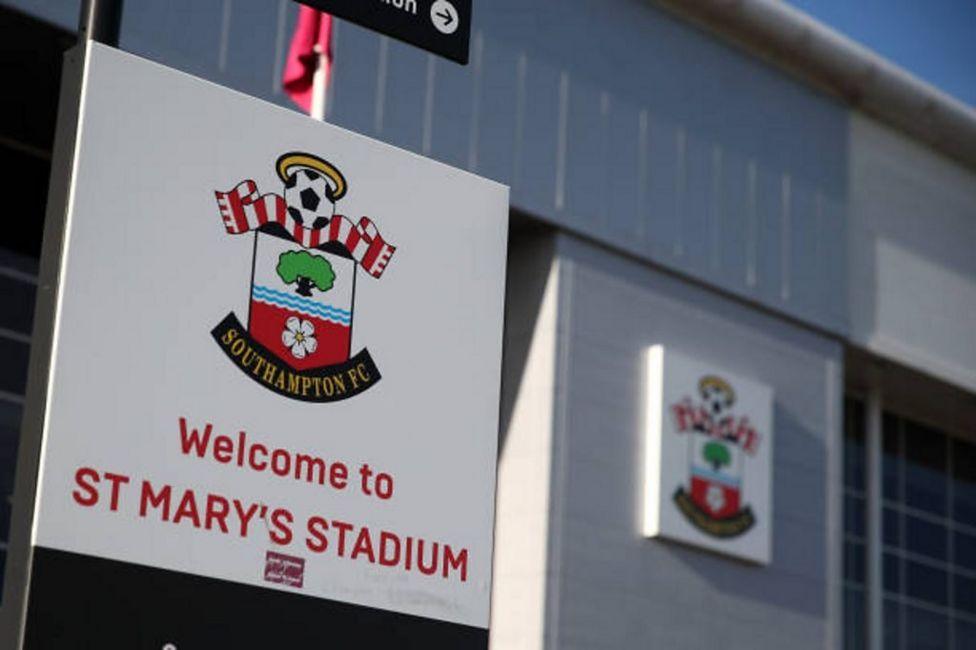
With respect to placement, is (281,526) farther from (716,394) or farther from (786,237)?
(786,237)

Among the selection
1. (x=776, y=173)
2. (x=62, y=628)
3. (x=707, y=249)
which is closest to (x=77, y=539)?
(x=62, y=628)

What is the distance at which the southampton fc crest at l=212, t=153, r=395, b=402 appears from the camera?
5.98m

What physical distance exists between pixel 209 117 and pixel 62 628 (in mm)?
1790

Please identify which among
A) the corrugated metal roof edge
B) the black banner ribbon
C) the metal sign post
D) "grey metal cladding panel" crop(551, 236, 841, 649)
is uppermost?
the corrugated metal roof edge

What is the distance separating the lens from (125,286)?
568cm

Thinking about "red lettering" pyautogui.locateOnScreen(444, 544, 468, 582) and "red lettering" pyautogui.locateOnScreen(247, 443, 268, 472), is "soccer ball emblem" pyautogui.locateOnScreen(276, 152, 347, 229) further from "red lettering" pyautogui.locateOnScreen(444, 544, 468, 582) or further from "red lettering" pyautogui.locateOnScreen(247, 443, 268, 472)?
"red lettering" pyautogui.locateOnScreen(444, 544, 468, 582)

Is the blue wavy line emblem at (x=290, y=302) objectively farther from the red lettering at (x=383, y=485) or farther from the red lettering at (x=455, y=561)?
the red lettering at (x=455, y=561)

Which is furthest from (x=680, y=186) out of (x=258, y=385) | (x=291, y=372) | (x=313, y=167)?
(x=258, y=385)

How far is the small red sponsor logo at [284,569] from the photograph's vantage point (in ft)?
18.9

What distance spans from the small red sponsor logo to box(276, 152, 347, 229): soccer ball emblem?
115 cm

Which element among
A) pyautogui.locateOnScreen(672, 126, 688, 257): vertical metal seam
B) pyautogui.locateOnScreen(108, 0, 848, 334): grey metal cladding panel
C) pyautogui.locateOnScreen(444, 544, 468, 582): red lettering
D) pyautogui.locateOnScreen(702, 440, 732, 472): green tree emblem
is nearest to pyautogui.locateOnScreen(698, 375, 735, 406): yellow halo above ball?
pyautogui.locateOnScreen(702, 440, 732, 472): green tree emblem

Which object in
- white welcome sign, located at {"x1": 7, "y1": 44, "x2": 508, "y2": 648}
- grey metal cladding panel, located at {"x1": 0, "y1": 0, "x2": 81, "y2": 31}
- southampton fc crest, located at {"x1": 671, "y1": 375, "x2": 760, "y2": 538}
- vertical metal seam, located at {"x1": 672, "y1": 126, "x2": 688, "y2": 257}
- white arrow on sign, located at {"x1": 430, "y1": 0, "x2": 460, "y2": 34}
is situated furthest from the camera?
vertical metal seam, located at {"x1": 672, "y1": 126, "x2": 688, "y2": 257}

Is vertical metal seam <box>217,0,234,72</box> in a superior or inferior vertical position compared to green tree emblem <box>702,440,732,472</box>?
superior

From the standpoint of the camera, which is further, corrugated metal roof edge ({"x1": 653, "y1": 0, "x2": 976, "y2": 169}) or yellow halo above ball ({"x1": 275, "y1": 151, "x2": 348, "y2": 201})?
corrugated metal roof edge ({"x1": 653, "y1": 0, "x2": 976, "y2": 169})
